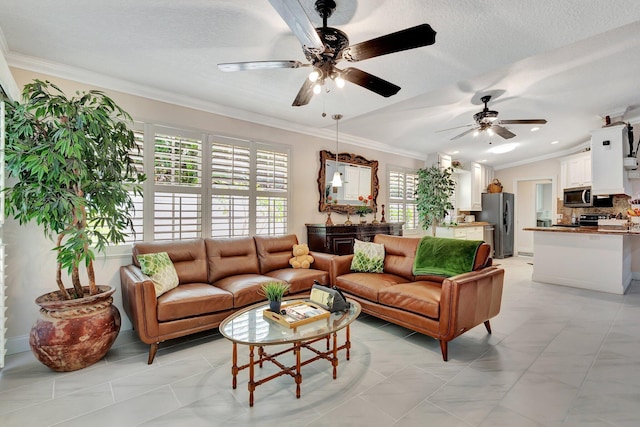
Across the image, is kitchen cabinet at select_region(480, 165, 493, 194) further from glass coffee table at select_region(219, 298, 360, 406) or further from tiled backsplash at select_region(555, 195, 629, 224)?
glass coffee table at select_region(219, 298, 360, 406)

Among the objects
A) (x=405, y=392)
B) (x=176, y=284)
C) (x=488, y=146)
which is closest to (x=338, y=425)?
(x=405, y=392)

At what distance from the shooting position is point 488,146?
6.38m

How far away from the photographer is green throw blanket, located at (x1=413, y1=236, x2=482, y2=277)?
305cm

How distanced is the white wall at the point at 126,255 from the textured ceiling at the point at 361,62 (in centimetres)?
13

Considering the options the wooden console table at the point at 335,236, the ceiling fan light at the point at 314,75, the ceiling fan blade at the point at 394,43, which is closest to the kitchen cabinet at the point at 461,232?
the wooden console table at the point at 335,236

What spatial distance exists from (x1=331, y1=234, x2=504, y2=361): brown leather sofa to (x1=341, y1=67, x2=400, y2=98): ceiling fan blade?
5.38 feet

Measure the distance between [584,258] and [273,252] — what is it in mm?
4893

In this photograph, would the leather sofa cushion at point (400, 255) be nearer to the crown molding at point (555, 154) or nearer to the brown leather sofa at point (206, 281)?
the brown leather sofa at point (206, 281)

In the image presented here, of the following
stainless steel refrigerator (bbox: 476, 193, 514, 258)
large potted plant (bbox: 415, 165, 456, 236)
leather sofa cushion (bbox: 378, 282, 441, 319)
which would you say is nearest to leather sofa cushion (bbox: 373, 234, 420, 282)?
leather sofa cushion (bbox: 378, 282, 441, 319)

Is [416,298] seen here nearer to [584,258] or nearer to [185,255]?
[185,255]

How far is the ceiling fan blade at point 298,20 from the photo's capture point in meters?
1.40

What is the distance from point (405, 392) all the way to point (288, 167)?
3.31 m

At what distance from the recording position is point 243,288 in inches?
117

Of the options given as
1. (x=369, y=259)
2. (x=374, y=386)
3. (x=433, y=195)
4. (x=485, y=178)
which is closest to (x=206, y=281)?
(x=369, y=259)
